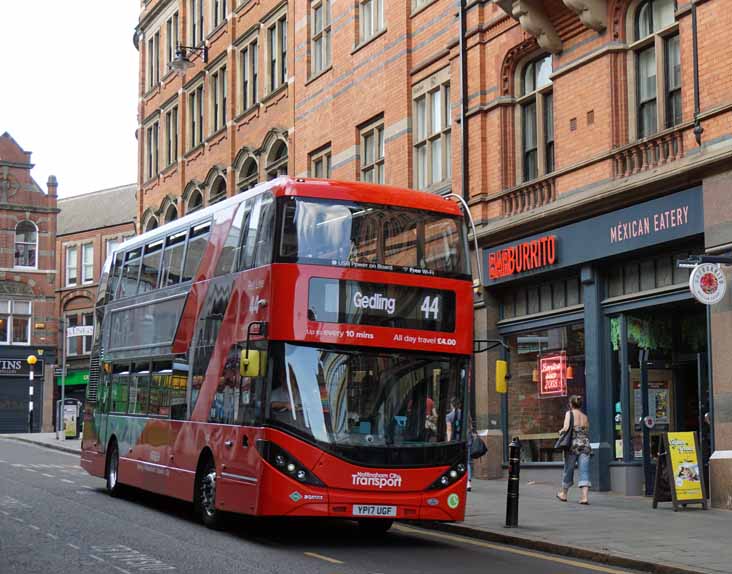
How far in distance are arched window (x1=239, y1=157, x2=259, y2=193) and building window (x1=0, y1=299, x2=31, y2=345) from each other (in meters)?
30.0

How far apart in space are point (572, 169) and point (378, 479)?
919 cm

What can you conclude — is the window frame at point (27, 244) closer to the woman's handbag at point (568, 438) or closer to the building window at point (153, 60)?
the building window at point (153, 60)

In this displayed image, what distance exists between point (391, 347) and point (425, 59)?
1381cm

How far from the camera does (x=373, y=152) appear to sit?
2933 centimetres

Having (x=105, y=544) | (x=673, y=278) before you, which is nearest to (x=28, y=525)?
(x=105, y=544)

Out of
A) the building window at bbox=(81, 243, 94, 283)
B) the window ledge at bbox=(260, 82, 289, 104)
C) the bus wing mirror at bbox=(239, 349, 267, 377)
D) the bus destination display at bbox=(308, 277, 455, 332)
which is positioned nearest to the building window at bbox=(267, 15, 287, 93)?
the window ledge at bbox=(260, 82, 289, 104)

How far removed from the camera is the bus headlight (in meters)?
13.7

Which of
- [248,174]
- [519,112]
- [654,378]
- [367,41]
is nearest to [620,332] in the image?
[654,378]

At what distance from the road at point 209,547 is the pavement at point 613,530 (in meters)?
0.25

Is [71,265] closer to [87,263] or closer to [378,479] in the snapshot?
[87,263]

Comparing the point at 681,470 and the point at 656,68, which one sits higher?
the point at 656,68

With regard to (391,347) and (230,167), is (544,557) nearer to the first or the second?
(391,347)

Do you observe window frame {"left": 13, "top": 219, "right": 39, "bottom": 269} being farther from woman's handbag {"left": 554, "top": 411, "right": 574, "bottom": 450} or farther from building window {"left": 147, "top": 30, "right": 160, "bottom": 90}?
woman's handbag {"left": 554, "top": 411, "right": 574, "bottom": 450}

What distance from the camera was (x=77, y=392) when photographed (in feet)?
224
